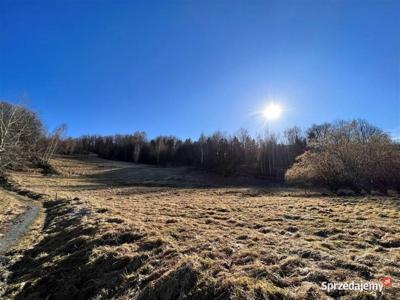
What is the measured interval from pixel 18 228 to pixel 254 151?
193ft

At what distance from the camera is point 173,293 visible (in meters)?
5.70

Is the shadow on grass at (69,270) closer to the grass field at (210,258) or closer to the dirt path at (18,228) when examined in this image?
the grass field at (210,258)

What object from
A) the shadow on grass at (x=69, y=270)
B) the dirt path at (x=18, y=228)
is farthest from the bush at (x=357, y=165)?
the dirt path at (x=18, y=228)

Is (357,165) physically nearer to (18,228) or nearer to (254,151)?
(18,228)

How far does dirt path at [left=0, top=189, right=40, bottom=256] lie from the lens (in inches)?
416

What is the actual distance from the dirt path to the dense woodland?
6.86 metres

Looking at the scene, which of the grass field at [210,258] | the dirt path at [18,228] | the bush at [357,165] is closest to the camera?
the grass field at [210,258]

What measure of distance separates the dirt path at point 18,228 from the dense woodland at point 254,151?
686 centimetres

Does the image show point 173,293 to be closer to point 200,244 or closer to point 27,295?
point 200,244

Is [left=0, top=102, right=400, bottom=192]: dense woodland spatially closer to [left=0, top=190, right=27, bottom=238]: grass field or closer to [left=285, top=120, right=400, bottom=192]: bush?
[left=285, top=120, right=400, bottom=192]: bush

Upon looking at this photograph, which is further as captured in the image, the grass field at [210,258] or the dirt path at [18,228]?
the dirt path at [18,228]

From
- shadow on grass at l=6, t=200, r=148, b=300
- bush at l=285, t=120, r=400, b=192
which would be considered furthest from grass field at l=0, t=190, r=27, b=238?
bush at l=285, t=120, r=400, b=192

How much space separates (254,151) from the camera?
6612 cm

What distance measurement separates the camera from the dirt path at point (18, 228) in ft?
34.7
